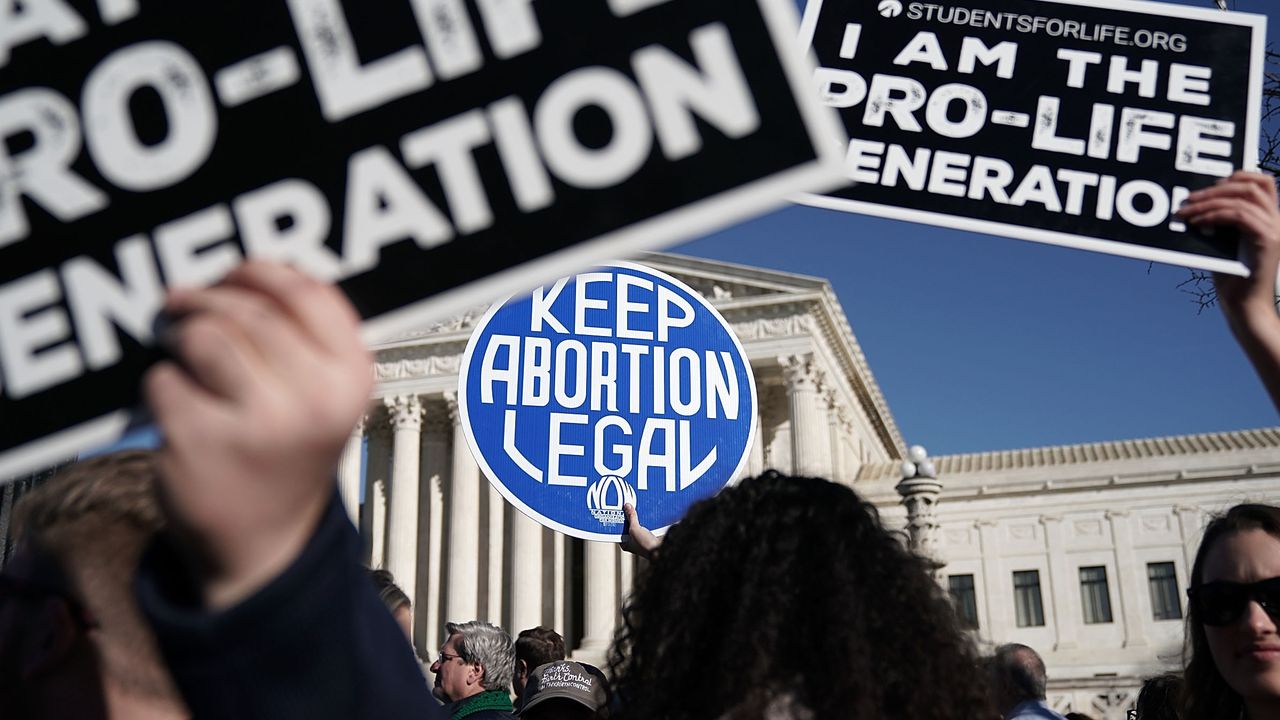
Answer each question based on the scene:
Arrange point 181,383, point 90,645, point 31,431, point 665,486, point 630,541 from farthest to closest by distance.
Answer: point 665,486 < point 630,541 < point 90,645 < point 31,431 < point 181,383

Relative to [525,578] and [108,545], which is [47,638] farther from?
[525,578]

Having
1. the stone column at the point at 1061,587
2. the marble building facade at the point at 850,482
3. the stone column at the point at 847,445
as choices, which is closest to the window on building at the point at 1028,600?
the marble building facade at the point at 850,482

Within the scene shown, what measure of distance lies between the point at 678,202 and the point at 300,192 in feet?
1.47

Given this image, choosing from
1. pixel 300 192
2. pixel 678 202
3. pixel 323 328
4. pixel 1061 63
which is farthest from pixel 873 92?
pixel 323 328

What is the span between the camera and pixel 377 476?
4694 cm

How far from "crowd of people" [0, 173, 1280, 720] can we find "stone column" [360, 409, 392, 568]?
4447 centimetres

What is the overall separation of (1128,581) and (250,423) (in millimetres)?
41124

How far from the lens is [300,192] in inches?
51.2

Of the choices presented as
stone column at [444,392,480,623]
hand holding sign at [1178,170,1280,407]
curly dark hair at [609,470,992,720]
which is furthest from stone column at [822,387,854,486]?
curly dark hair at [609,470,992,720]

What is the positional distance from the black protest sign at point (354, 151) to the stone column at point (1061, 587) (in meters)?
40.4

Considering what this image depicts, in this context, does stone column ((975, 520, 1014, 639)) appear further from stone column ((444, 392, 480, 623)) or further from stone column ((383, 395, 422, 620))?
stone column ((383, 395, 422, 620))

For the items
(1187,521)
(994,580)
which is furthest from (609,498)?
(994,580)

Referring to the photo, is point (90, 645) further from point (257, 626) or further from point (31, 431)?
point (257, 626)

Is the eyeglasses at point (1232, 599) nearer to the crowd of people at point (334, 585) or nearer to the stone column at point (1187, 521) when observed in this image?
the crowd of people at point (334, 585)
